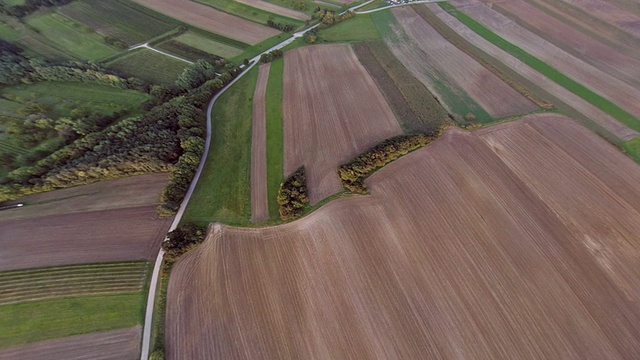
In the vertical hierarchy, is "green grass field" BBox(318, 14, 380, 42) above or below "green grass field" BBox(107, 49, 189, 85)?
above

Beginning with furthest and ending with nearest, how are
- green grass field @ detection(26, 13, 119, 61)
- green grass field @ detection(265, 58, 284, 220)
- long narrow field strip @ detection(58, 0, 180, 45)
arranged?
long narrow field strip @ detection(58, 0, 180, 45), green grass field @ detection(26, 13, 119, 61), green grass field @ detection(265, 58, 284, 220)

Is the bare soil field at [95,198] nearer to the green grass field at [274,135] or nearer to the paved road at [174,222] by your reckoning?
the paved road at [174,222]

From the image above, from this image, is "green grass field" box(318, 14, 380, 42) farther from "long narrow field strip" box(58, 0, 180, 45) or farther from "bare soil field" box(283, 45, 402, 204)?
"long narrow field strip" box(58, 0, 180, 45)

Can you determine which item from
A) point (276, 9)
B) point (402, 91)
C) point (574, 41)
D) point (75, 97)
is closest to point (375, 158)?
point (402, 91)

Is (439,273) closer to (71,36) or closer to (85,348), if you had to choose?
(85,348)

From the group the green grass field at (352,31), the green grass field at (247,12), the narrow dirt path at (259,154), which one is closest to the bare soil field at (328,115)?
the narrow dirt path at (259,154)

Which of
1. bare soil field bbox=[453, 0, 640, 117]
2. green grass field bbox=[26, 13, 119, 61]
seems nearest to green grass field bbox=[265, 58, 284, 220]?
green grass field bbox=[26, 13, 119, 61]

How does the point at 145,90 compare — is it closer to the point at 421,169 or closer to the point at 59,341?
the point at 59,341
